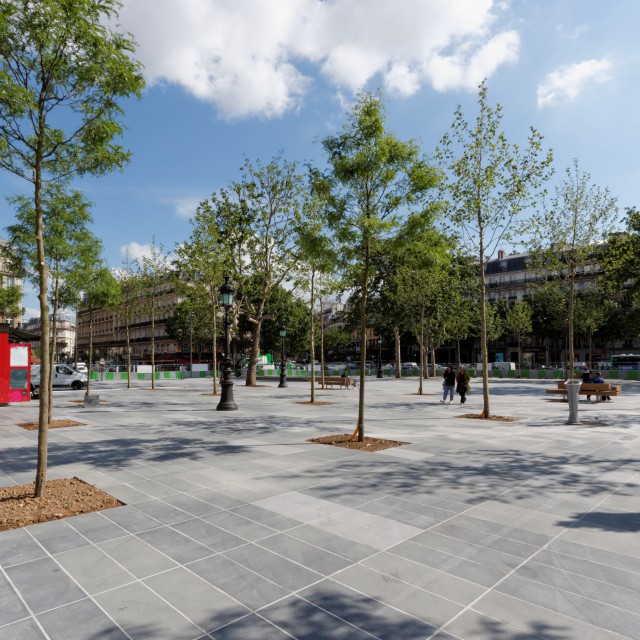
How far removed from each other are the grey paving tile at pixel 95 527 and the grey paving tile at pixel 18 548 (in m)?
0.41

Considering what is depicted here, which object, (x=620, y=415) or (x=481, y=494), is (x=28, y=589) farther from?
(x=620, y=415)

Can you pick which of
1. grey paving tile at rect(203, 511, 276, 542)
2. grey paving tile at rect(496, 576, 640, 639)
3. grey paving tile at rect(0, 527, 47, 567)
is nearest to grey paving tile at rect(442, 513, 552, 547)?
grey paving tile at rect(496, 576, 640, 639)

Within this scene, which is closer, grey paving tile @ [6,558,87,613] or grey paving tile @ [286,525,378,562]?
grey paving tile @ [6,558,87,613]

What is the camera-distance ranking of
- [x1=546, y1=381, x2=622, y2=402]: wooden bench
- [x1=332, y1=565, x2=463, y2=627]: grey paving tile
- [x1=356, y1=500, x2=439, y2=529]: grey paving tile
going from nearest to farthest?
1. [x1=332, y1=565, x2=463, y2=627]: grey paving tile
2. [x1=356, y1=500, x2=439, y2=529]: grey paving tile
3. [x1=546, y1=381, x2=622, y2=402]: wooden bench

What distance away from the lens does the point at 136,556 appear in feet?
13.3

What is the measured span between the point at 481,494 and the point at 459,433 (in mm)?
5235

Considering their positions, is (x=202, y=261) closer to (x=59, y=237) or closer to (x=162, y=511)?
(x=59, y=237)

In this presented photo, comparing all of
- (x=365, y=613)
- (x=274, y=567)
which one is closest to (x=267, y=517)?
(x=274, y=567)

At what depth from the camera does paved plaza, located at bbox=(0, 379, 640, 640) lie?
3.11m

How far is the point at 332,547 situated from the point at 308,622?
1211 millimetres

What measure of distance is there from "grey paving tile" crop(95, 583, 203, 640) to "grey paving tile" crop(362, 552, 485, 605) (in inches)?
61.5

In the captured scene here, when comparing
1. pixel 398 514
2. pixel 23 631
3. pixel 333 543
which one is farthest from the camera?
pixel 398 514

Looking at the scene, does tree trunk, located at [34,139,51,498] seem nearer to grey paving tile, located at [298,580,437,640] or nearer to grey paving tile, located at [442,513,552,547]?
grey paving tile, located at [298,580,437,640]

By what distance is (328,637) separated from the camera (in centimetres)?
292
